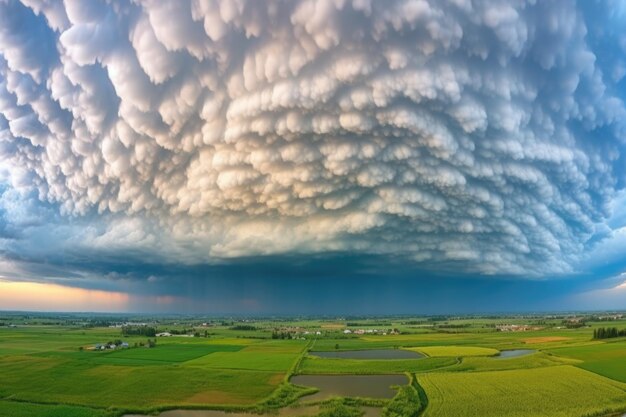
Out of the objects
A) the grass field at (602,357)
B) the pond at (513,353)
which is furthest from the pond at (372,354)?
the grass field at (602,357)

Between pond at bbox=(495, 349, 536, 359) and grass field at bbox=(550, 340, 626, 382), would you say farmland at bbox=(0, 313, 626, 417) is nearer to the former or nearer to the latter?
grass field at bbox=(550, 340, 626, 382)

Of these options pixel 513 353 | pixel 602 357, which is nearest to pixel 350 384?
pixel 602 357

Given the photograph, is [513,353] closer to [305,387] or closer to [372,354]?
[372,354]

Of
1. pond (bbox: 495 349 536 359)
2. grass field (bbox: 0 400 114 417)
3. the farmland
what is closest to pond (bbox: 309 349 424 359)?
the farmland

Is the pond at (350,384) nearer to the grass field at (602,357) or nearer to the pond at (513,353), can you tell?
the grass field at (602,357)

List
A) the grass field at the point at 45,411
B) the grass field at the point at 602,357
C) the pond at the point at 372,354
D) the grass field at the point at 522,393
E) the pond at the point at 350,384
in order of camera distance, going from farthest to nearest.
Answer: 1. the pond at the point at 372,354
2. the grass field at the point at 602,357
3. the pond at the point at 350,384
4. the grass field at the point at 45,411
5. the grass field at the point at 522,393

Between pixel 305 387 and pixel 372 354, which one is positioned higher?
pixel 372 354


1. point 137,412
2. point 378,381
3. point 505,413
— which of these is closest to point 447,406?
point 505,413
